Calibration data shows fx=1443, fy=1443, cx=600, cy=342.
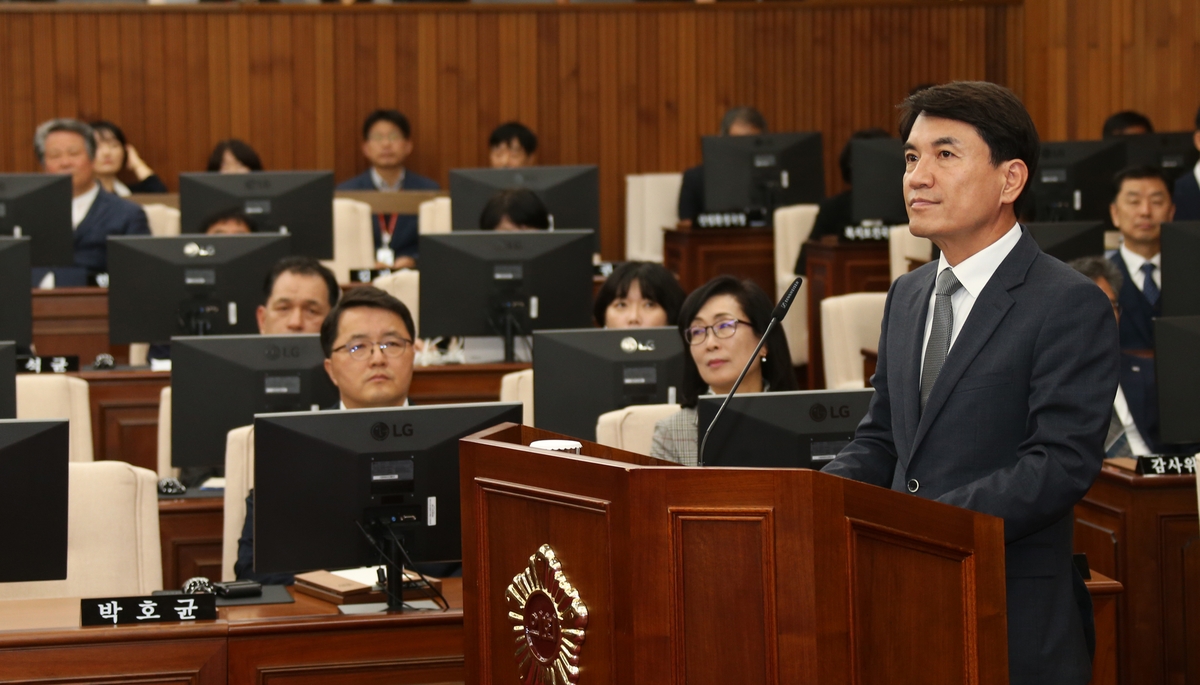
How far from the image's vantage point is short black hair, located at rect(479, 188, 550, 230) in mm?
5691

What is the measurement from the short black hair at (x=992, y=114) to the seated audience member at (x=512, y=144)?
20.6 ft

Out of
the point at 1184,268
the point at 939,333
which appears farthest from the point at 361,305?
the point at 1184,268

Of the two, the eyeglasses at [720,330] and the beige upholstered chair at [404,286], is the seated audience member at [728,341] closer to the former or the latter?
the eyeglasses at [720,330]

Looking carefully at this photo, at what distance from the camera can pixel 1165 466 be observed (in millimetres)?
3713

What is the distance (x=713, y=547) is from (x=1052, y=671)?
0.61 meters

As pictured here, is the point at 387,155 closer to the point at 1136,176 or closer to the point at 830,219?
the point at 830,219

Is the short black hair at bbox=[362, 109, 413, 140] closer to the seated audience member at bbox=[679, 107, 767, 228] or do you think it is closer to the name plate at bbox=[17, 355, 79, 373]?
the seated audience member at bbox=[679, 107, 767, 228]

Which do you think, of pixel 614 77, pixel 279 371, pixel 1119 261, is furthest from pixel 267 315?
pixel 614 77

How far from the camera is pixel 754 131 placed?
7.88 m

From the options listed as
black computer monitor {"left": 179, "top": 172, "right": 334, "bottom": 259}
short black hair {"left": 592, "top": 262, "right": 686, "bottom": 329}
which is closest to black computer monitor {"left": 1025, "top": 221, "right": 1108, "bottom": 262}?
short black hair {"left": 592, "top": 262, "right": 686, "bottom": 329}

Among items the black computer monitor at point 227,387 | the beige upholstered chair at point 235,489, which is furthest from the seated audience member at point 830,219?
the beige upholstered chair at point 235,489

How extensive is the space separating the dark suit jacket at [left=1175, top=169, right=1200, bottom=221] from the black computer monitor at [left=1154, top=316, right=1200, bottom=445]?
301 cm

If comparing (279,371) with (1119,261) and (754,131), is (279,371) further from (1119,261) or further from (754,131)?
(754,131)

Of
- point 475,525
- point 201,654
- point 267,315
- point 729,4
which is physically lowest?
point 201,654
